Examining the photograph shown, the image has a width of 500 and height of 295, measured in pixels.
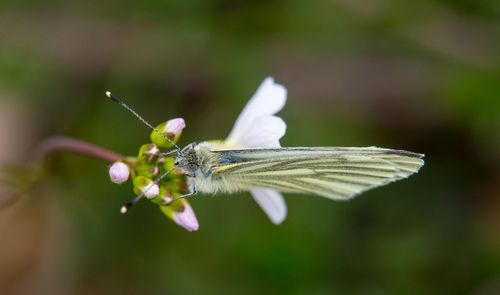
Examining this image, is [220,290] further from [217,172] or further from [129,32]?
[129,32]

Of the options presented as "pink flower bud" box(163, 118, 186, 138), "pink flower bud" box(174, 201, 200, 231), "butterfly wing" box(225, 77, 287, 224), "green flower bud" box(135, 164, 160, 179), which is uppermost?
"butterfly wing" box(225, 77, 287, 224)

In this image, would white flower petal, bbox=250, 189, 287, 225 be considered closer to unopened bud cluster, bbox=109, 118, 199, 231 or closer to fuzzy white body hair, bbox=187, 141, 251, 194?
fuzzy white body hair, bbox=187, 141, 251, 194

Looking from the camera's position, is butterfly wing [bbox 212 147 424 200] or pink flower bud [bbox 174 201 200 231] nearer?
butterfly wing [bbox 212 147 424 200]

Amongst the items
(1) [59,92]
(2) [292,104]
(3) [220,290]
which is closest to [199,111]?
(2) [292,104]

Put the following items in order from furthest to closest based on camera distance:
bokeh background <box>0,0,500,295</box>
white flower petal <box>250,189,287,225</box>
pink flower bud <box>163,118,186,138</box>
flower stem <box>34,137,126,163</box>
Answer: bokeh background <box>0,0,500,295</box> < white flower petal <box>250,189,287,225</box> < flower stem <box>34,137,126,163</box> < pink flower bud <box>163,118,186,138</box>

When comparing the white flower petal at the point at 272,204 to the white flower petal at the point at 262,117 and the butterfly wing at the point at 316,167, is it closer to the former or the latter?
the butterfly wing at the point at 316,167

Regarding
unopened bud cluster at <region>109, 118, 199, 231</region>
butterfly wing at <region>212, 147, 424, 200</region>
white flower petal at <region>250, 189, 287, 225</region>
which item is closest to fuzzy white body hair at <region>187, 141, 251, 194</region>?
butterfly wing at <region>212, 147, 424, 200</region>

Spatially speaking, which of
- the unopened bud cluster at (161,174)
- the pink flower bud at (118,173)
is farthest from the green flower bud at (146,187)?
the pink flower bud at (118,173)
